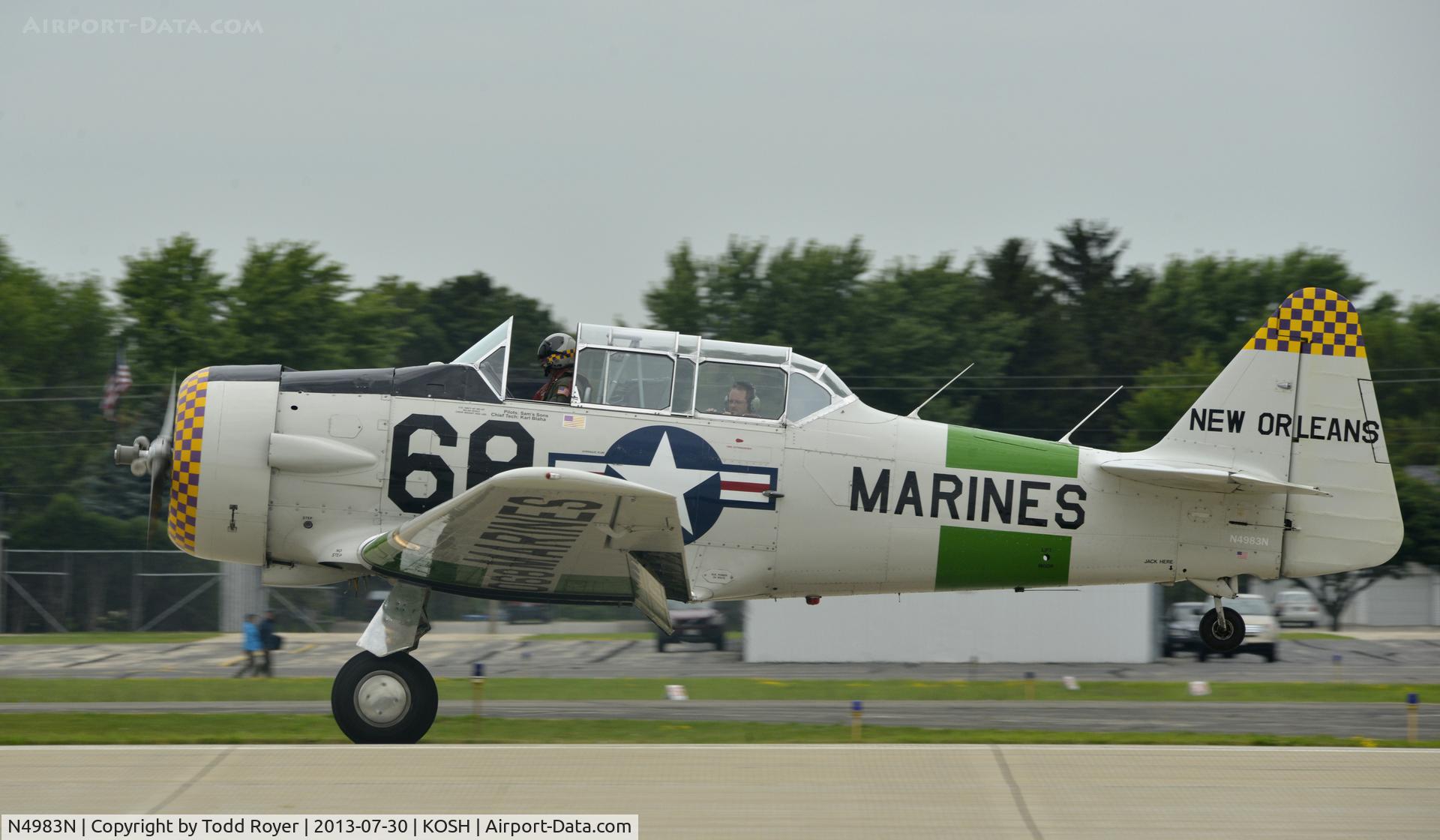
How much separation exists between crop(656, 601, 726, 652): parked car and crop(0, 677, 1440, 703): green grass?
467 centimetres

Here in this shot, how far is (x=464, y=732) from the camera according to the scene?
11.6 metres

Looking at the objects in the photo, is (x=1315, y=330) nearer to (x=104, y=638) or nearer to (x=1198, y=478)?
(x=1198, y=478)

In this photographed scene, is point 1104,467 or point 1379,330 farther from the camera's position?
point 1379,330

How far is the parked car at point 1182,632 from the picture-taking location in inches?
885

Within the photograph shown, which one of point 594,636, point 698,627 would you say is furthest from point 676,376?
point 594,636

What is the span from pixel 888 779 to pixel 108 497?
35.4 m

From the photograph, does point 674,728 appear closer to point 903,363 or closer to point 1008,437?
point 1008,437

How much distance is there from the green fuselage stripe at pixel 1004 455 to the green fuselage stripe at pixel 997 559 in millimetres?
468

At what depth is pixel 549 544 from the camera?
8781 millimetres

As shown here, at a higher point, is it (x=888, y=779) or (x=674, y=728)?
(x=888, y=779)

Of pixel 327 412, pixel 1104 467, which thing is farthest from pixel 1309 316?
pixel 327 412

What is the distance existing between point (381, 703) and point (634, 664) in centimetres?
1128

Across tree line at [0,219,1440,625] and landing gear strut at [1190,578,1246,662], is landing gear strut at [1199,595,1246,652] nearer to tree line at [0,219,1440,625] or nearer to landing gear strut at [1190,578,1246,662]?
landing gear strut at [1190,578,1246,662]

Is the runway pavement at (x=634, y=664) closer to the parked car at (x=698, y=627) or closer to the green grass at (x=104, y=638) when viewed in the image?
the parked car at (x=698, y=627)
